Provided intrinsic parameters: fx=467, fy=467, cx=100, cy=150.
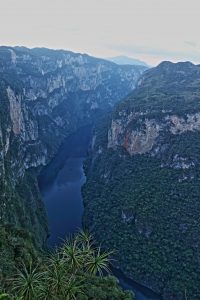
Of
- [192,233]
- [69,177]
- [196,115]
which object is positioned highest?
[196,115]

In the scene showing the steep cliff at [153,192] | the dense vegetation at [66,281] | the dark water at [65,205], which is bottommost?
the dark water at [65,205]

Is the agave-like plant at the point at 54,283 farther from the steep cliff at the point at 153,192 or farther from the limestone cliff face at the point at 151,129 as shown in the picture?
the limestone cliff face at the point at 151,129

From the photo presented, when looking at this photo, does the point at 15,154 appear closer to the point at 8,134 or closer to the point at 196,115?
the point at 8,134

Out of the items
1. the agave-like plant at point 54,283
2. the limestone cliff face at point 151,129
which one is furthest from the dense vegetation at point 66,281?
the limestone cliff face at point 151,129

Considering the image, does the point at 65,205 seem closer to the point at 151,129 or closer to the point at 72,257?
the point at 151,129

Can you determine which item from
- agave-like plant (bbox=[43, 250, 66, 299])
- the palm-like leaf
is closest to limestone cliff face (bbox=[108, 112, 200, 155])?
the palm-like leaf

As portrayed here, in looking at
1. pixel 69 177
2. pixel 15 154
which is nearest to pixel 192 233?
pixel 15 154
